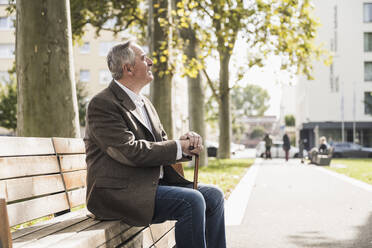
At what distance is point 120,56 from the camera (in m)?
3.56

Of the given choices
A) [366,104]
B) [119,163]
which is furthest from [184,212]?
[366,104]

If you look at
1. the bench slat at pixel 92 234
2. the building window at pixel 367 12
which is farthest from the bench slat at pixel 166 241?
the building window at pixel 367 12

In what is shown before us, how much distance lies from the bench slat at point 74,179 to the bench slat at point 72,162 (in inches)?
1.5

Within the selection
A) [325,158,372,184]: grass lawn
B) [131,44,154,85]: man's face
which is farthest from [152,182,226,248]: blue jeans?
[325,158,372,184]: grass lawn

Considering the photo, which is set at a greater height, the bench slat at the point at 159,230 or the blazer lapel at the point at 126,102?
the blazer lapel at the point at 126,102

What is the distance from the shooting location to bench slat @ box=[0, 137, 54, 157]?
10.5 ft

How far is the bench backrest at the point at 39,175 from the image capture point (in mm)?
3186

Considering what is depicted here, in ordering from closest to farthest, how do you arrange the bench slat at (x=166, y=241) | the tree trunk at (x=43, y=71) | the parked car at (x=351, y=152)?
1. the bench slat at (x=166, y=241)
2. the tree trunk at (x=43, y=71)
3. the parked car at (x=351, y=152)

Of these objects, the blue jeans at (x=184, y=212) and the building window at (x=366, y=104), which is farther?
the building window at (x=366, y=104)

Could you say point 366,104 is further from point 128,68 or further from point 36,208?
point 36,208

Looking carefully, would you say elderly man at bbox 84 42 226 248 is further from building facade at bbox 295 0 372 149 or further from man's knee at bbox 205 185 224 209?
building facade at bbox 295 0 372 149

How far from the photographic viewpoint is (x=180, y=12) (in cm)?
1410

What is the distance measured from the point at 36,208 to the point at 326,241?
3.18m

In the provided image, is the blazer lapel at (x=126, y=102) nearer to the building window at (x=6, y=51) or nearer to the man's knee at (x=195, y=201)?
the man's knee at (x=195, y=201)
